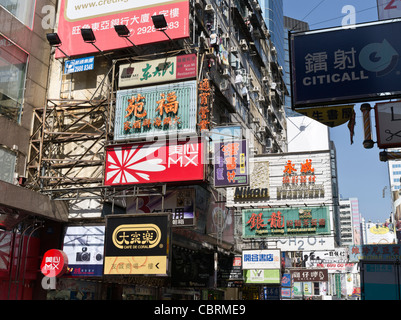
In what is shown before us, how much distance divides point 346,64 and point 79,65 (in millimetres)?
14791

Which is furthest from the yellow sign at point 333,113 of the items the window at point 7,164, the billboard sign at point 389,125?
the window at point 7,164

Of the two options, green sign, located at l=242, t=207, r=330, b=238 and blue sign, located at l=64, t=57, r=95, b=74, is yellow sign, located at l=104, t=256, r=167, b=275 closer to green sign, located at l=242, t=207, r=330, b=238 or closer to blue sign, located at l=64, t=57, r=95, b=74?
blue sign, located at l=64, t=57, r=95, b=74

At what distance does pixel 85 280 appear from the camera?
755 inches

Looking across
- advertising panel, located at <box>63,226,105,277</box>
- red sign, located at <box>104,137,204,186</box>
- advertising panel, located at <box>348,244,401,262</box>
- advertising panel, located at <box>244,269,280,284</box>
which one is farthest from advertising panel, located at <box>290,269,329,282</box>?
advertising panel, located at <box>63,226,105,277</box>

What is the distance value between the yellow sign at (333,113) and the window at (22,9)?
1477cm

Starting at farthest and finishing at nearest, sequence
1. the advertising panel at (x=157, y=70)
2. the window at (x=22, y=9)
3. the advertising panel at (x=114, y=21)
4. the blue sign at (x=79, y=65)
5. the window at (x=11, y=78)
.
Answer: the blue sign at (x=79, y=65) < the advertising panel at (x=114, y=21) < the advertising panel at (x=157, y=70) < the window at (x=22, y=9) < the window at (x=11, y=78)

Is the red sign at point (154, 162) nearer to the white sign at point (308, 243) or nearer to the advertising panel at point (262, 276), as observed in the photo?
the white sign at point (308, 243)

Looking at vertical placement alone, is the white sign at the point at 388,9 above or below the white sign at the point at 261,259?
above

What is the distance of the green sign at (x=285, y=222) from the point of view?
2488 centimetres

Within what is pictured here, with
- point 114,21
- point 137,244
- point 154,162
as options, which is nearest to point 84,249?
point 137,244

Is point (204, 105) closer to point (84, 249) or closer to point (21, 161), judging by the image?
point (84, 249)

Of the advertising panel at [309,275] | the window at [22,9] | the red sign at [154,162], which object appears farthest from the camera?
the advertising panel at [309,275]

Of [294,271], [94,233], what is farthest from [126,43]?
[294,271]
